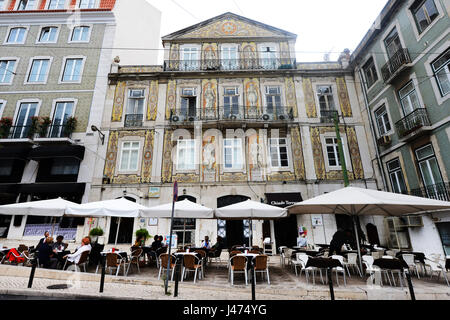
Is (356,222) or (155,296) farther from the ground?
(356,222)

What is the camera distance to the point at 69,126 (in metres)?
15.2

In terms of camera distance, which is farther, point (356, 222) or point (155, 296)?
point (356, 222)

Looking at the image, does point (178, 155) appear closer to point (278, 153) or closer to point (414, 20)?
point (278, 153)

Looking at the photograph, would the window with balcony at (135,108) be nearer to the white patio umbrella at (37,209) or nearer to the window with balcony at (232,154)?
the window with balcony at (232,154)

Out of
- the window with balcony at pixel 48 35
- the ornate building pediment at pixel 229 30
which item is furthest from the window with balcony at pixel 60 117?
the ornate building pediment at pixel 229 30

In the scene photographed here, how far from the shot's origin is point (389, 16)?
13148 millimetres

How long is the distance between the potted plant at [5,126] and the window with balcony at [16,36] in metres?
7.08

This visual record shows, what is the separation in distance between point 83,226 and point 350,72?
804 inches

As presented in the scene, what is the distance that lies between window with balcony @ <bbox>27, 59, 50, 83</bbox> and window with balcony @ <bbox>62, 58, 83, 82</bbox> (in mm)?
1357

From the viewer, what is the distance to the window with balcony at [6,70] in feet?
55.4

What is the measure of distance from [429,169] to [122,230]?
16.7 meters
